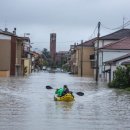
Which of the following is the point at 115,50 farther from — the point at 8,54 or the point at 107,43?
the point at 107,43

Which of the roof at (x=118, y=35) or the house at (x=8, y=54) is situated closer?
the house at (x=8, y=54)

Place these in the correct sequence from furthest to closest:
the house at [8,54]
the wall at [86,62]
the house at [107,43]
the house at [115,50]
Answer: the wall at [86,62]
the house at [8,54]
the house at [107,43]
the house at [115,50]

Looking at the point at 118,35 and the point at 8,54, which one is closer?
the point at 8,54

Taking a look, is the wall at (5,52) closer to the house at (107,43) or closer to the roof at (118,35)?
the house at (107,43)

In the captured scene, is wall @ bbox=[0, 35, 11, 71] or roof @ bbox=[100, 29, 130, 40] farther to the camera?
roof @ bbox=[100, 29, 130, 40]

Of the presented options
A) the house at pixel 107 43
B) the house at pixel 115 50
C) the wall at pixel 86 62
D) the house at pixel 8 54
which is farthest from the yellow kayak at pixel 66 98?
the wall at pixel 86 62

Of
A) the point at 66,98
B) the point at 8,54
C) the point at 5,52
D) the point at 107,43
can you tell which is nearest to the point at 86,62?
the point at 107,43

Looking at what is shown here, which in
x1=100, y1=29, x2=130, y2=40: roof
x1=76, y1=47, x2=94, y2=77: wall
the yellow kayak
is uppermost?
x1=100, y1=29, x2=130, y2=40: roof

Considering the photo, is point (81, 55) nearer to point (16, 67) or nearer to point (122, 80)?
point (16, 67)

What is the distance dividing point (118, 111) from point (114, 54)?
58.3 metres

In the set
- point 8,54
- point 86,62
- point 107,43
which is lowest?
point 86,62

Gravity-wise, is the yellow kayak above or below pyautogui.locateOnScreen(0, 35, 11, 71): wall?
below

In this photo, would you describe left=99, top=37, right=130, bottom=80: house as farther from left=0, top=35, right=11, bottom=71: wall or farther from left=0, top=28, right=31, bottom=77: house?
left=0, top=35, right=11, bottom=71: wall

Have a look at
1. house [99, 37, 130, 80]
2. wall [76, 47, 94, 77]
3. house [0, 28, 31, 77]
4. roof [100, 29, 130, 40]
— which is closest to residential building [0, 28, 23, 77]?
house [0, 28, 31, 77]
